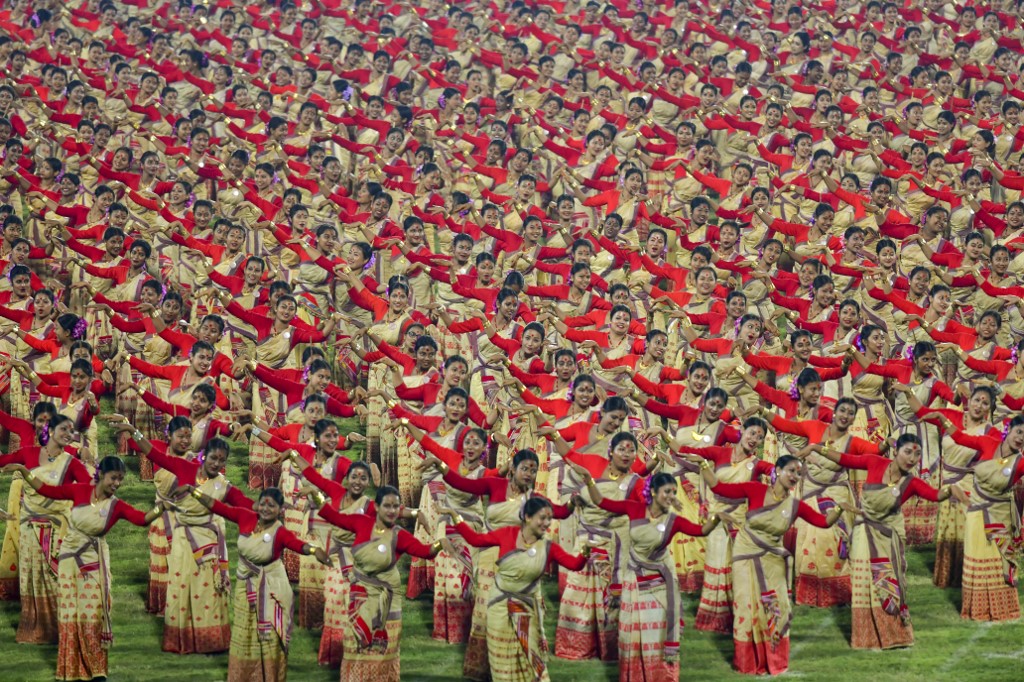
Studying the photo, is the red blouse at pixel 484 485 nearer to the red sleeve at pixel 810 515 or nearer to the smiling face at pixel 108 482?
the red sleeve at pixel 810 515

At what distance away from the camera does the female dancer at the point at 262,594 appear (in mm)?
21797

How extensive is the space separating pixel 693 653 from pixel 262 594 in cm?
518

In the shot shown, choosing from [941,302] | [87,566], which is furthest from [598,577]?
[941,302]

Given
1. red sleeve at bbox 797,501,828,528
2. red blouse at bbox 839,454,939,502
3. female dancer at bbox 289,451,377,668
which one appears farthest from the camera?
red blouse at bbox 839,454,939,502

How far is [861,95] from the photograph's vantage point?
39781mm

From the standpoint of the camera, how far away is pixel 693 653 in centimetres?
2352

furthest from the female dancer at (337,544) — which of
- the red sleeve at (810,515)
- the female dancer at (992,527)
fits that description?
the female dancer at (992,527)

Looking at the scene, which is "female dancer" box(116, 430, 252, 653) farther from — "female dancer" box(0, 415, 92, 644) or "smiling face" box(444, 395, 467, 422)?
"smiling face" box(444, 395, 467, 422)

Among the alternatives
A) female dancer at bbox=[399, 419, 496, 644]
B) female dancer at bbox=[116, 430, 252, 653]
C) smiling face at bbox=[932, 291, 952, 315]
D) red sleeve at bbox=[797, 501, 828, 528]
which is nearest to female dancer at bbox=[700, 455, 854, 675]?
red sleeve at bbox=[797, 501, 828, 528]

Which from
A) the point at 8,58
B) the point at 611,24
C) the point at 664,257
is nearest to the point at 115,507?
the point at 664,257

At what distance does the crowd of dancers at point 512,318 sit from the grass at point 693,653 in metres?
0.27

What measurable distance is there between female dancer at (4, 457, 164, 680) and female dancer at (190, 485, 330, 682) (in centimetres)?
123

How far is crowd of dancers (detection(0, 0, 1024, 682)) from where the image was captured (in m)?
22.6

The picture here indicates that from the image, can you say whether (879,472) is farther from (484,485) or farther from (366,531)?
(366,531)
